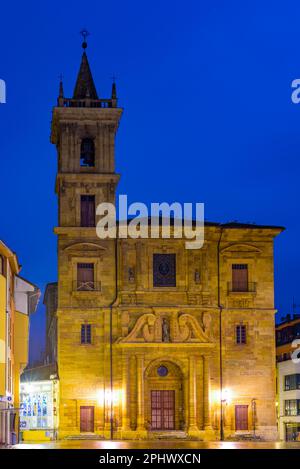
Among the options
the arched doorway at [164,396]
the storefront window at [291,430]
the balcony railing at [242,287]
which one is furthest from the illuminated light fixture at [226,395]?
the storefront window at [291,430]

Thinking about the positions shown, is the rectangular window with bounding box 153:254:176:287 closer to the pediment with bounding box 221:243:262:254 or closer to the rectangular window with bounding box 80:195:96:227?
the pediment with bounding box 221:243:262:254

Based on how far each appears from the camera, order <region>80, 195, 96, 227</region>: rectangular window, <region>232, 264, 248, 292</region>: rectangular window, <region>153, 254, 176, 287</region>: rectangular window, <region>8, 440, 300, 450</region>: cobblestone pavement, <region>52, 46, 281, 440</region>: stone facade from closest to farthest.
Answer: <region>8, 440, 300, 450</region>: cobblestone pavement < <region>52, 46, 281, 440</region>: stone facade < <region>153, 254, 176, 287</region>: rectangular window < <region>80, 195, 96, 227</region>: rectangular window < <region>232, 264, 248, 292</region>: rectangular window

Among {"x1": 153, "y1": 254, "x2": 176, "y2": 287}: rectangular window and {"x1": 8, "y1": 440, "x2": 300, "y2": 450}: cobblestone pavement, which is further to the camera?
{"x1": 153, "y1": 254, "x2": 176, "y2": 287}: rectangular window

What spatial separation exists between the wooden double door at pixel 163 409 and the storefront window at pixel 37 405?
6.14m

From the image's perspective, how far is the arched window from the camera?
7250 cm

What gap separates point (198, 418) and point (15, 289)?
45.0 ft

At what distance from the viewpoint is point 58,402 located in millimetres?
69062

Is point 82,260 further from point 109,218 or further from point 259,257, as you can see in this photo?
point 259,257

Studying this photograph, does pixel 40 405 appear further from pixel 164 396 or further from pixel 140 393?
pixel 164 396

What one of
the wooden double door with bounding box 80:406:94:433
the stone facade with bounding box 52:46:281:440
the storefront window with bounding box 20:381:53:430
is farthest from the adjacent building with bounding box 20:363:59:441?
the wooden double door with bounding box 80:406:94:433

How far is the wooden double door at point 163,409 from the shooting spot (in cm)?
6981

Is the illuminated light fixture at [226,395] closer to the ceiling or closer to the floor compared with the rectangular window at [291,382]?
closer to the floor

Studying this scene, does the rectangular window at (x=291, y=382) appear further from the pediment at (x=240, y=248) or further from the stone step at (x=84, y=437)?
the stone step at (x=84, y=437)
